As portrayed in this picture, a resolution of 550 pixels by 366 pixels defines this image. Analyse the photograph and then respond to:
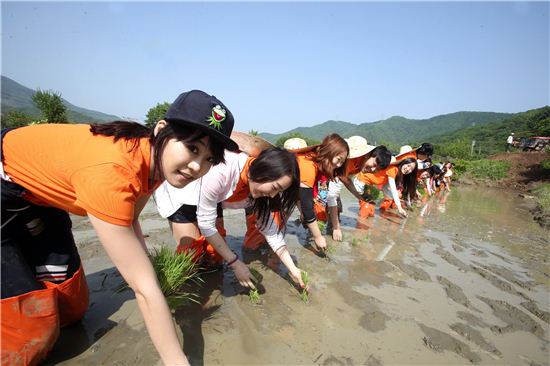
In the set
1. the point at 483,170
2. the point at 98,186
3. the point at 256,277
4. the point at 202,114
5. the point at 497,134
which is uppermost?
the point at 497,134

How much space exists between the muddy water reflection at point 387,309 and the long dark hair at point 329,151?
39.2 inches

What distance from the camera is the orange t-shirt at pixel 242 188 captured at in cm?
234

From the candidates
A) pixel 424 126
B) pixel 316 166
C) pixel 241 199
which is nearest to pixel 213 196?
pixel 241 199

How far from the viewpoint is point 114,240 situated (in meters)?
1.11

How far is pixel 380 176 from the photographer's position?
5539 mm

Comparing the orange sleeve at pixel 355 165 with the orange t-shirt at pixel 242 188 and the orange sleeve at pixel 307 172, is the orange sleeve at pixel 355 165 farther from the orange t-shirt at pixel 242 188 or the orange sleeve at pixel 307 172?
the orange t-shirt at pixel 242 188

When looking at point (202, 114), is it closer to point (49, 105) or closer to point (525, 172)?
point (525, 172)

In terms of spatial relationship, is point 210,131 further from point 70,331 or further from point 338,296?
point 338,296

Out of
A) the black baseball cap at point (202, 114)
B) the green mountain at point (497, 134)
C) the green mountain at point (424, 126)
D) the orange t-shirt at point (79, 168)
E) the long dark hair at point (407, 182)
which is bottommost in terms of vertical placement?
the long dark hair at point (407, 182)

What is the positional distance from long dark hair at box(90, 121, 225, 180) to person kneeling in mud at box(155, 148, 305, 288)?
0.70 meters

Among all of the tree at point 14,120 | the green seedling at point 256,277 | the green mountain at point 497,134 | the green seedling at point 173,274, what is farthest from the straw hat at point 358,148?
the tree at point 14,120

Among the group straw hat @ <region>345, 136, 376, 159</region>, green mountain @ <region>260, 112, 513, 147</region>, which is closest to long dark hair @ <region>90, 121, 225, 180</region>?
straw hat @ <region>345, 136, 376, 159</region>

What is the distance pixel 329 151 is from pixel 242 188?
1079 millimetres

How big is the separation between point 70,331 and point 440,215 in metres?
6.84
